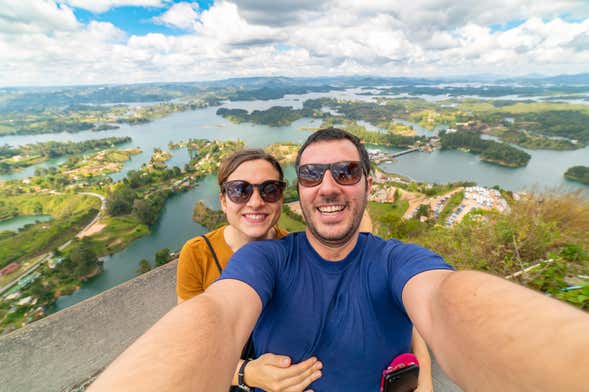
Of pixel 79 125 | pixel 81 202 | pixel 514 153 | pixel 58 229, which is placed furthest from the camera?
pixel 79 125

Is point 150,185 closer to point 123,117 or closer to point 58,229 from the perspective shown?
point 58,229

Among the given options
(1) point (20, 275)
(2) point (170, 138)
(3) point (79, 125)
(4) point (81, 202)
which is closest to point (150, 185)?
(4) point (81, 202)

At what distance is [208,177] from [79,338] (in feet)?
104

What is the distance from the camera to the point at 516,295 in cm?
59

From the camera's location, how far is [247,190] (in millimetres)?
1594

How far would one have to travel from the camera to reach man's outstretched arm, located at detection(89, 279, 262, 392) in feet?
1.67

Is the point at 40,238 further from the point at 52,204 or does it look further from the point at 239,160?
the point at 239,160

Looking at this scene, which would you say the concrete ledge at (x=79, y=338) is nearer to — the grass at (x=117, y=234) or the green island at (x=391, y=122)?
the grass at (x=117, y=234)

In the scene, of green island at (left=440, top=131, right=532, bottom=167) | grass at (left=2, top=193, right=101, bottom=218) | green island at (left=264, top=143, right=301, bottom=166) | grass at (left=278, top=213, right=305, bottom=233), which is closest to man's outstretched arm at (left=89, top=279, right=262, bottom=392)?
grass at (left=278, top=213, right=305, bottom=233)

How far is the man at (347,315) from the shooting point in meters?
0.51

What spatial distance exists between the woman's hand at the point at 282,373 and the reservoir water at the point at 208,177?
3845 millimetres

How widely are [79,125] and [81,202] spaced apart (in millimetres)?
50415

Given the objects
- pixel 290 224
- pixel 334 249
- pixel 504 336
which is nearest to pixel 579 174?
pixel 290 224

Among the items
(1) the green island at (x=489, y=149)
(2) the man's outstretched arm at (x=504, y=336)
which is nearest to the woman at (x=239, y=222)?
(2) the man's outstretched arm at (x=504, y=336)
